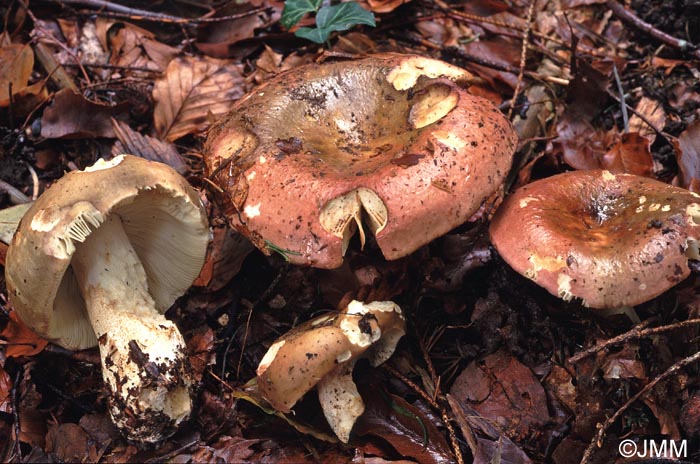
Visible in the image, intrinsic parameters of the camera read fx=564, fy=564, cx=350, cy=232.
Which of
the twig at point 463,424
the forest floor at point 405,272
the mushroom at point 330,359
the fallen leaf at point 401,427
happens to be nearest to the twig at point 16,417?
the forest floor at point 405,272

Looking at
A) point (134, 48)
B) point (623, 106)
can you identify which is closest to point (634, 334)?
point (623, 106)

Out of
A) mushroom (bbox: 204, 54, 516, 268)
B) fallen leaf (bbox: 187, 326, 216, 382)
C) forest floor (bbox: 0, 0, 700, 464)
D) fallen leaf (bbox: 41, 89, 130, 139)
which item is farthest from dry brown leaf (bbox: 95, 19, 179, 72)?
fallen leaf (bbox: 187, 326, 216, 382)

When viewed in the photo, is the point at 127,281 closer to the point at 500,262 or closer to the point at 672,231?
the point at 500,262

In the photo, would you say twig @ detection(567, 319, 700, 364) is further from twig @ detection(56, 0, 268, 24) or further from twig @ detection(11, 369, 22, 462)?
twig @ detection(56, 0, 268, 24)

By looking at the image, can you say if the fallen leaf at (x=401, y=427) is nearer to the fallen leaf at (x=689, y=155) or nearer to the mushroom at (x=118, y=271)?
the mushroom at (x=118, y=271)

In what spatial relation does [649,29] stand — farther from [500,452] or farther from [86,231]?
[86,231]

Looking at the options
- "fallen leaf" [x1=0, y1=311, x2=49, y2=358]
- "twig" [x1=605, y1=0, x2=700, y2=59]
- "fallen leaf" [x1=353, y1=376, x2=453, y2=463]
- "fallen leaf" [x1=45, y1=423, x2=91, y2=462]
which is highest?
"twig" [x1=605, y1=0, x2=700, y2=59]

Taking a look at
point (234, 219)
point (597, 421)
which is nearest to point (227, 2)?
point (234, 219)
